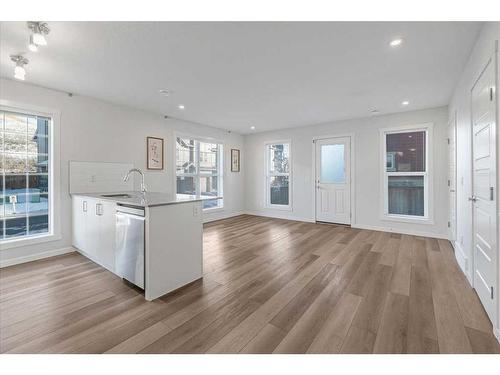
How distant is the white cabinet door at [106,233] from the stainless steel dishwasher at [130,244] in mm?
152

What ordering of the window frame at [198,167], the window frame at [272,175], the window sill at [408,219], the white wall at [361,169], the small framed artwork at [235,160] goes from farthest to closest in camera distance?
the small framed artwork at [235,160] → the window frame at [272,175] → the window frame at [198,167] → the window sill at [408,219] → the white wall at [361,169]


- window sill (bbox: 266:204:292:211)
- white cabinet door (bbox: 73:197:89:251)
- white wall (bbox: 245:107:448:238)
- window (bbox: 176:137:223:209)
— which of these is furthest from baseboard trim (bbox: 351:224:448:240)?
white cabinet door (bbox: 73:197:89:251)

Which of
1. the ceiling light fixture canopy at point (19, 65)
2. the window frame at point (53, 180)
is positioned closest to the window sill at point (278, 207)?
the window frame at point (53, 180)

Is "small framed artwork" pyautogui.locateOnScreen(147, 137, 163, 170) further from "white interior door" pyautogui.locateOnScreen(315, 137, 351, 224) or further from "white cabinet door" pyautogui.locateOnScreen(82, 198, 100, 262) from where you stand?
"white interior door" pyautogui.locateOnScreen(315, 137, 351, 224)

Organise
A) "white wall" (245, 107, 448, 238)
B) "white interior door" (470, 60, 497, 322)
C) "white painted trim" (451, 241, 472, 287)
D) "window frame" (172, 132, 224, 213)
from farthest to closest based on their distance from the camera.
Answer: "window frame" (172, 132, 224, 213) → "white wall" (245, 107, 448, 238) → "white painted trim" (451, 241, 472, 287) → "white interior door" (470, 60, 497, 322)

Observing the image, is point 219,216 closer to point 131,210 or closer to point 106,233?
point 106,233

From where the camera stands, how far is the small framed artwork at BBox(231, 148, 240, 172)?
21.8 feet

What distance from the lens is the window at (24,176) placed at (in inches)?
123

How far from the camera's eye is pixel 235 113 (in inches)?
187

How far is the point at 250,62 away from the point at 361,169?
3650mm

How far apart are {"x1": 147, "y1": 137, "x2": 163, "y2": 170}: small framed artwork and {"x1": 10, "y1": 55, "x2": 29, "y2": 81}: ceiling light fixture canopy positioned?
213cm

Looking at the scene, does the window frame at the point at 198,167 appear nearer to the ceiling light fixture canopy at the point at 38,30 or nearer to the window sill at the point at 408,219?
the ceiling light fixture canopy at the point at 38,30

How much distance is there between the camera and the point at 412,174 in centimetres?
463
